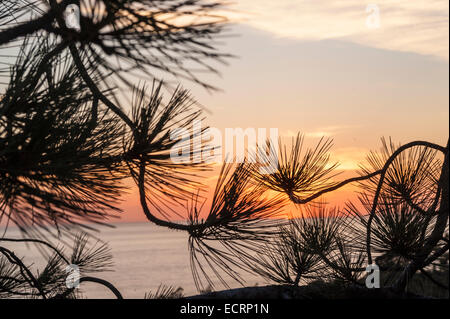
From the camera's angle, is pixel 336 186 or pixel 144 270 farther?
pixel 144 270

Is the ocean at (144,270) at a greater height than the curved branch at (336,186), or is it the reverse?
the ocean at (144,270)

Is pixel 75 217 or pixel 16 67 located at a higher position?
pixel 16 67

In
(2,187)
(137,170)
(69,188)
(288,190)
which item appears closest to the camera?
(2,187)

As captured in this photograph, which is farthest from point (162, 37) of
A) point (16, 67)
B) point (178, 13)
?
point (16, 67)

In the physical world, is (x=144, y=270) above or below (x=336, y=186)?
above

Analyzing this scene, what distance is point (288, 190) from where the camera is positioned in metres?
2.81

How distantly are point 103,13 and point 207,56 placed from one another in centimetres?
24

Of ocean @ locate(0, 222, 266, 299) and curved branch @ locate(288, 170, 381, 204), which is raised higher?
ocean @ locate(0, 222, 266, 299)

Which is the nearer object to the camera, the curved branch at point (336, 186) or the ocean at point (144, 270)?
the curved branch at point (336, 186)

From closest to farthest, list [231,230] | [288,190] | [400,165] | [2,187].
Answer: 1. [2,187]
2. [231,230]
3. [400,165]
4. [288,190]

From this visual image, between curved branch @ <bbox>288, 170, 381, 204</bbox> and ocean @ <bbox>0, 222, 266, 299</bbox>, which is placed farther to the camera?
ocean @ <bbox>0, 222, 266, 299</bbox>
